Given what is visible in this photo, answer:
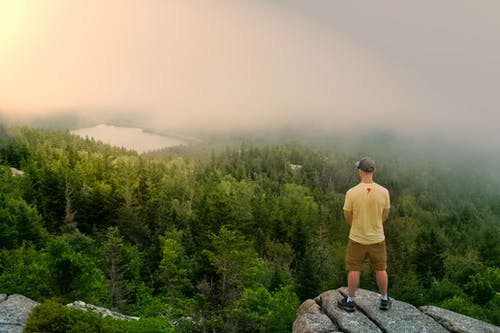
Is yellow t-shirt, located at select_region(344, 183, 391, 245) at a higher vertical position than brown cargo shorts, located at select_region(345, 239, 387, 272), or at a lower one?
higher

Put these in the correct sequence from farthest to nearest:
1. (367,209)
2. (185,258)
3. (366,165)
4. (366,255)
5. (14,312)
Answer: (185,258)
(14,312)
(366,255)
(367,209)
(366,165)

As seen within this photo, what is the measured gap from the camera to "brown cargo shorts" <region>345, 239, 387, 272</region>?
13672 mm

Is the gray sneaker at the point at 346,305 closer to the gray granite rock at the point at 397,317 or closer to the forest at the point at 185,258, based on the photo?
the gray granite rock at the point at 397,317

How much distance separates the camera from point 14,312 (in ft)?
63.6

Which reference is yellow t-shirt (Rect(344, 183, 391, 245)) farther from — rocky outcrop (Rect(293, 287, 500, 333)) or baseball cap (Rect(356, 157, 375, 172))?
rocky outcrop (Rect(293, 287, 500, 333))

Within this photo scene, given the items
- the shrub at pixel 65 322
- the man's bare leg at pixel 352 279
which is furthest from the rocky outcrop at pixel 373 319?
the shrub at pixel 65 322

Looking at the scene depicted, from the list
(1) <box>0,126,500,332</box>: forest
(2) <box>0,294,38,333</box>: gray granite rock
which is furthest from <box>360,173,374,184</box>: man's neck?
(2) <box>0,294,38,333</box>: gray granite rock

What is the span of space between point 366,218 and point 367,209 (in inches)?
10.9

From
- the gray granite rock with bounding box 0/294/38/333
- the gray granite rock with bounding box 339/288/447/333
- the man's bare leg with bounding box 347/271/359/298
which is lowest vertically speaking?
the gray granite rock with bounding box 0/294/38/333

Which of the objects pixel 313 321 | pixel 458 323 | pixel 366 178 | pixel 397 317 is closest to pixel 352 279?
pixel 313 321

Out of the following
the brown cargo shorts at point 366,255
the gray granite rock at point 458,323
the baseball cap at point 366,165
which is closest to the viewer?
the baseball cap at point 366,165

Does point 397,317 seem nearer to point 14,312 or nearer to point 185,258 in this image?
point 14,312

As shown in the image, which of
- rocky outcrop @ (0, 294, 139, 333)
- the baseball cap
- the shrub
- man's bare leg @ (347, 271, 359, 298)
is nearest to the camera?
the baseball cap

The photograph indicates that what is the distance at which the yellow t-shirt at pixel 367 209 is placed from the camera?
13.3 metres
